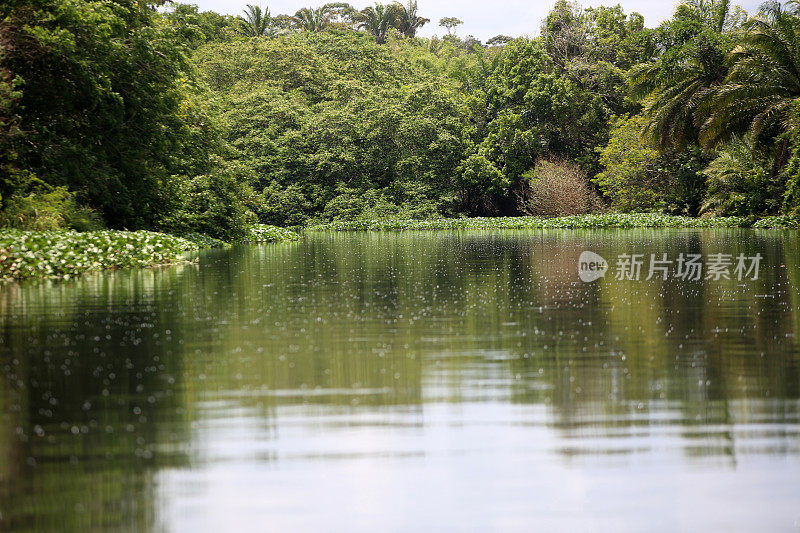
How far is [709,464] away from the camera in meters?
4.48

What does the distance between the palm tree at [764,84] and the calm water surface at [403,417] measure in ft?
86.9

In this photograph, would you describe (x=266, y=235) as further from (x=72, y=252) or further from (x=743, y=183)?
(x=743, y=183)

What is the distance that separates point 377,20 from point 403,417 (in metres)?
77.9

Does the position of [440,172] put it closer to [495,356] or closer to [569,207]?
[569,207]

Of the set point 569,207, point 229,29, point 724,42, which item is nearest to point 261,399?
point 724,42

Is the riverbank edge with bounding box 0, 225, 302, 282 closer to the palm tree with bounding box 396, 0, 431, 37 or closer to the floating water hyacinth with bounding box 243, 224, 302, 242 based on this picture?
the floating water hyacinth with bounding box 243, 224, 302, 242

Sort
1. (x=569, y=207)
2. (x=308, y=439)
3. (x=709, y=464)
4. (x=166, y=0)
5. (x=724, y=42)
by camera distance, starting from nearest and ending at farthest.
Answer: (x=709, y=464) < (x=308, y=439) < (x=166, y=0) < (x=724, y=42) < (x=569, y=207)

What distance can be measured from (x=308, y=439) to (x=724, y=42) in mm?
43103

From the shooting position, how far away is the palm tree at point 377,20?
80125 mm

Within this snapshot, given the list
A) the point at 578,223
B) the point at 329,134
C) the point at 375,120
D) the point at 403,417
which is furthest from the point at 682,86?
the point at 403,417

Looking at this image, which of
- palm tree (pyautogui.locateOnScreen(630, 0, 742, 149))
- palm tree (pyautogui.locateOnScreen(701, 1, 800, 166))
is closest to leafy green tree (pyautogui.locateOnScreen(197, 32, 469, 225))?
palm tree (pyautogui.locateOnScreen(630, 0, 742, 149))

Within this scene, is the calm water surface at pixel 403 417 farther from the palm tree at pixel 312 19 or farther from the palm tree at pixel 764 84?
the palm tree at pixel 312 19

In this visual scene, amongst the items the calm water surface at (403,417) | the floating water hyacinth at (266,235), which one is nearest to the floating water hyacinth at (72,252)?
the calm water surface at (403,417)

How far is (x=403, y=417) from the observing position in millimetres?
5543
